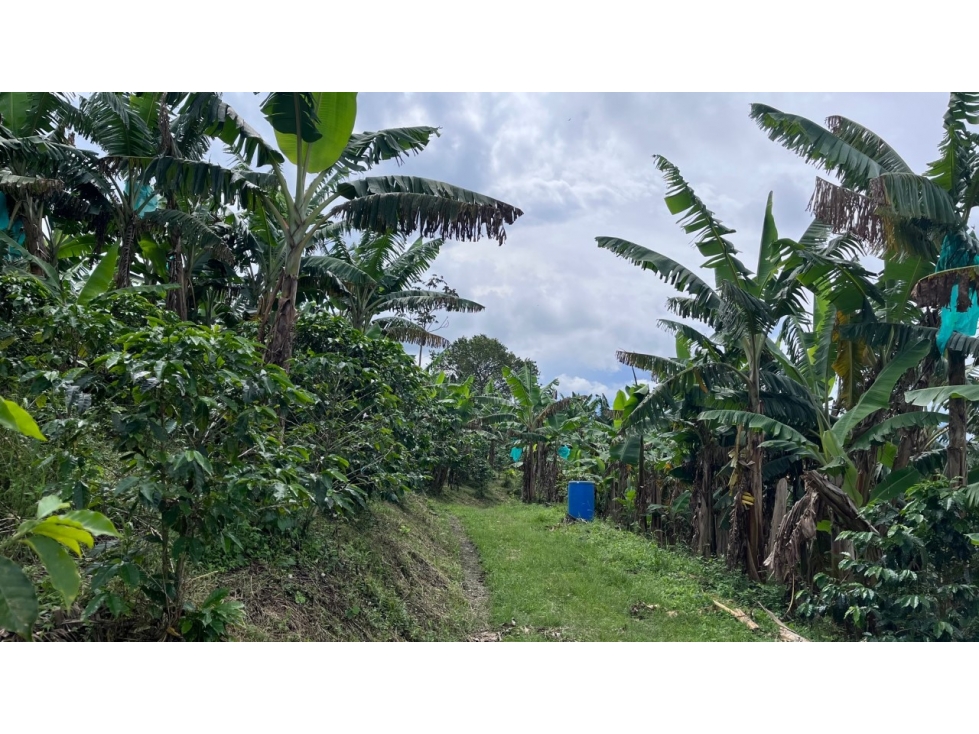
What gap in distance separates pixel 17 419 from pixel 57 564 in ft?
1.30

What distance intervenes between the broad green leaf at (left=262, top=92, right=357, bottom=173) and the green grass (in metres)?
3.92

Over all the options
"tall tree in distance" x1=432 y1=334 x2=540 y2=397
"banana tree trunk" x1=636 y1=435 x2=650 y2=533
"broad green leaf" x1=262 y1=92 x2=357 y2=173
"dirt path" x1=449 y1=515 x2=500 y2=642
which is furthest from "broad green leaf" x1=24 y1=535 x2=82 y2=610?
"tall tree in distance" x1=432 y1=334 x2=540 y2=397

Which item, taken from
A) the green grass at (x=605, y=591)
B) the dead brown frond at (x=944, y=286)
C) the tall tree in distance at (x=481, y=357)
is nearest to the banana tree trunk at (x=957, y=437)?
the dead brown frond at (x=944, y=286)

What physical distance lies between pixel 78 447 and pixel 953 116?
22.1 feet

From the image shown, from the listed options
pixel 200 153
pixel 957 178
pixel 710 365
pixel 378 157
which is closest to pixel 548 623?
pixel 710 365

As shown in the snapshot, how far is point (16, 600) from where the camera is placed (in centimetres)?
170

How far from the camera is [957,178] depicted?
5617 millimetres

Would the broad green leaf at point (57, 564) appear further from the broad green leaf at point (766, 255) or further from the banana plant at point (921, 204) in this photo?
the broad green leaf at point (766, 255)

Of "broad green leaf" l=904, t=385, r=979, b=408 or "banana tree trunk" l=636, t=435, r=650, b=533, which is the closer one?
"broad green leaf" l=904, t=385, r=979, b=408

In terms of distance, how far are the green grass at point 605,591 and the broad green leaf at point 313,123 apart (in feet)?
12.9

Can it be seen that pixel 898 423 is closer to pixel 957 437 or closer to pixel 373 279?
pixel 957 437

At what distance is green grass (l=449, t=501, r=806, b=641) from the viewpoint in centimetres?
512

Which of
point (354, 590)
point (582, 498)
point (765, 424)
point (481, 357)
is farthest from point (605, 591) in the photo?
point (481, 357)

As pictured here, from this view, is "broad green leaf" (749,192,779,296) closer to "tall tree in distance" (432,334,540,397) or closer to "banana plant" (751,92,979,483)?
"banana plant" (751,92,979,483)
